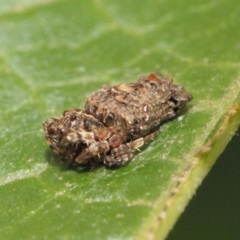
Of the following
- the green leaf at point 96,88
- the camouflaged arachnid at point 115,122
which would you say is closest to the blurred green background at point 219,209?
the green leaf at point 96,88

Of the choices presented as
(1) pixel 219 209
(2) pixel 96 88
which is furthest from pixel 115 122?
(1) pixel 219 209

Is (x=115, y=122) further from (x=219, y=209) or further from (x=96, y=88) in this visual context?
(x=219, y=209)

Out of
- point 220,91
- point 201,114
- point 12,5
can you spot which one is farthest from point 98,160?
point 12,5

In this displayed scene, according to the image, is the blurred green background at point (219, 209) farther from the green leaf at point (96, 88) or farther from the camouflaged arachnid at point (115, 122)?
the camouflaged arachnid at point (115, 122)

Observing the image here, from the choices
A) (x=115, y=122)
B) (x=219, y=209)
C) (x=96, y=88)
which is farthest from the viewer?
(x=96, y=88)

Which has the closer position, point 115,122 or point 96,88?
point 115,122

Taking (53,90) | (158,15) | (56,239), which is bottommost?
Result: (56,239)

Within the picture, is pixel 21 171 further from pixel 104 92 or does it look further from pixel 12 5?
pixel 12 5
